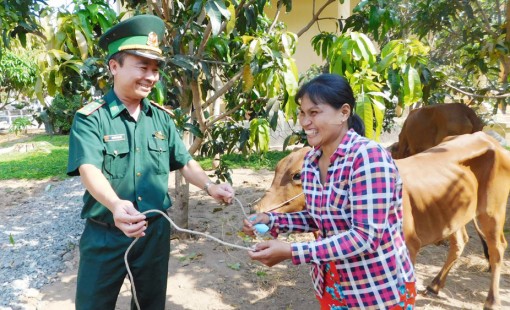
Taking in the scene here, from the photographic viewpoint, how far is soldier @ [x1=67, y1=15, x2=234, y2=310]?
202 cm

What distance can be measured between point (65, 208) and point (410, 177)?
514 cm

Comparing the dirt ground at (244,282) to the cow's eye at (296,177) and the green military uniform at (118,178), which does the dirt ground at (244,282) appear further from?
the green military uniform at (118,178)

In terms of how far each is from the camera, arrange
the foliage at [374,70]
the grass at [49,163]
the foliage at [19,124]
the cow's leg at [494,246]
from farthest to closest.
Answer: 1. the foliage at [19,124]
2. the grass at [49,163]
3. the cow's leg at [494,246]
4. the foliage at [374,70]

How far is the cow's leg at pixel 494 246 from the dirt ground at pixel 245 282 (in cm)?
15

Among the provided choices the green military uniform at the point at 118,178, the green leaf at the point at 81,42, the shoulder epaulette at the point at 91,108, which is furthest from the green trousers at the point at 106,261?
the green leaf at the point at 81,42

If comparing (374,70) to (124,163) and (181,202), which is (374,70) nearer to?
Answer: (124,163)

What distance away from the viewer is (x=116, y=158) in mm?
2107

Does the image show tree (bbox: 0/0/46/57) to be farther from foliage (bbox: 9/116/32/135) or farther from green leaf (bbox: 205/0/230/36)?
foliage (bbox: 9/116/32/135)

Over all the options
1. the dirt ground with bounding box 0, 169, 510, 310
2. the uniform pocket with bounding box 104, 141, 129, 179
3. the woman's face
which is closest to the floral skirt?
the woman's face

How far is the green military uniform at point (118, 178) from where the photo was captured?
2.03 meters

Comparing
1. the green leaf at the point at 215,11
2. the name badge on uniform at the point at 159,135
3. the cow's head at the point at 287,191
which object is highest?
the green leaf at the point at 215,11

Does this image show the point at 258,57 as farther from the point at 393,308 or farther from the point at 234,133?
the point at 393,308

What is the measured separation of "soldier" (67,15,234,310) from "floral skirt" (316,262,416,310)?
622 mm

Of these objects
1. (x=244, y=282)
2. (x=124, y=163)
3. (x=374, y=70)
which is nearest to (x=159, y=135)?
(x=124, y=163)
